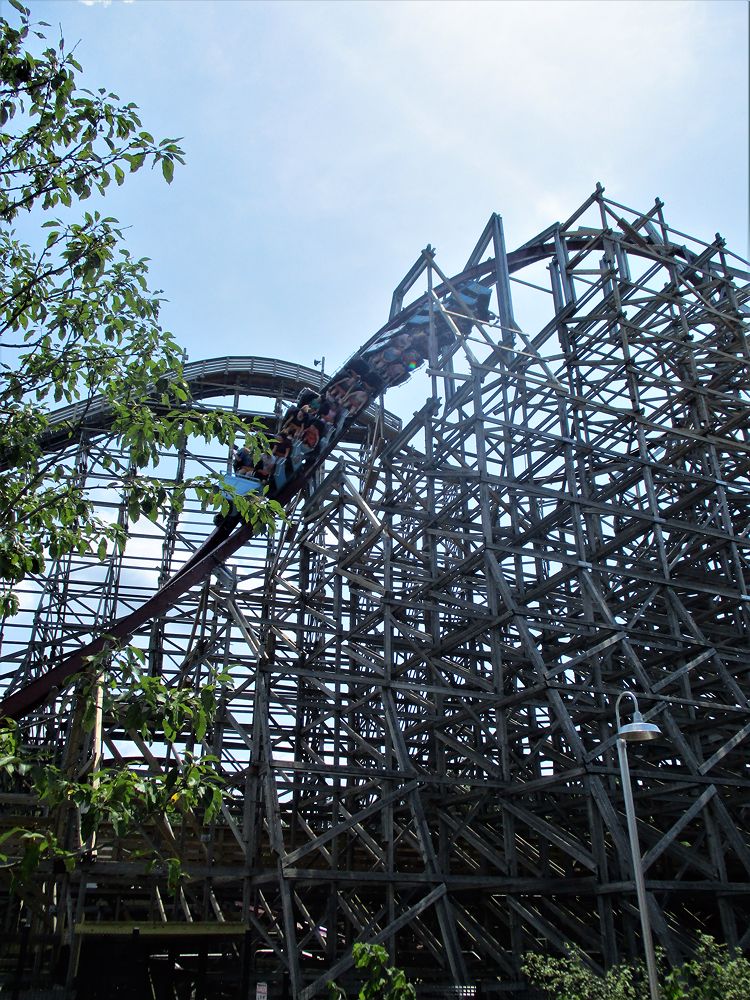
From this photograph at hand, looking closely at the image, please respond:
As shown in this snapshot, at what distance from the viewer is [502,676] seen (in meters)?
12.3

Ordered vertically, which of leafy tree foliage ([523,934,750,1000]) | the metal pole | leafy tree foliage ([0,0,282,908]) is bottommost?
leafy tree foliage ([523,934,750,1000])

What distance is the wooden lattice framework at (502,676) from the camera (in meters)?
10.8

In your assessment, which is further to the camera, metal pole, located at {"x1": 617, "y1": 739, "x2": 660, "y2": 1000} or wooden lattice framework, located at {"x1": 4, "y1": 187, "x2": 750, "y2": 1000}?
wooden lattice framework, located at {"x1": 4, "y1": 187, "x2": 750, "y2": 1000}

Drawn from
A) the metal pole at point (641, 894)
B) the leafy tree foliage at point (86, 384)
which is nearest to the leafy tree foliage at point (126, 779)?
the leafy tree foliage at point (86, 384)

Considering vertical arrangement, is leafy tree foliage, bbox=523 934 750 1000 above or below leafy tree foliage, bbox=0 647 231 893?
below

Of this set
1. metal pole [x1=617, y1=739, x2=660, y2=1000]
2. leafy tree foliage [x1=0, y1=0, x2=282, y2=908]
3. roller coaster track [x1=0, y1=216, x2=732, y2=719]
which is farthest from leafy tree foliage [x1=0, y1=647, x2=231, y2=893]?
roller coaster track [x1=0, y1=216, x2=732, y2=719]

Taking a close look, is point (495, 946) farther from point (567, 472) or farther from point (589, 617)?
point (567, 472)

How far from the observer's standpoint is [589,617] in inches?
494

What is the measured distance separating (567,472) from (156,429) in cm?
913

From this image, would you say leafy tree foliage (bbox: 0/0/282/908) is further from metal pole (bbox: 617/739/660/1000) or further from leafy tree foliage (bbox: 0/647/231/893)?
metal pole (bbox: 617/739/660/1000)

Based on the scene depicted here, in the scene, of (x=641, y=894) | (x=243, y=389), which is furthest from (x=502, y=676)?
(x=243, y=389)

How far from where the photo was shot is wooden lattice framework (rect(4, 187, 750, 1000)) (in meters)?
10.8

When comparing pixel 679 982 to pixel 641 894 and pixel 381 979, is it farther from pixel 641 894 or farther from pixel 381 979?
pixel 381 979

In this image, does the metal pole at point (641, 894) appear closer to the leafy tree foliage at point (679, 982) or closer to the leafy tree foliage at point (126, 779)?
the leafy tree foliage at point (679, 982)
